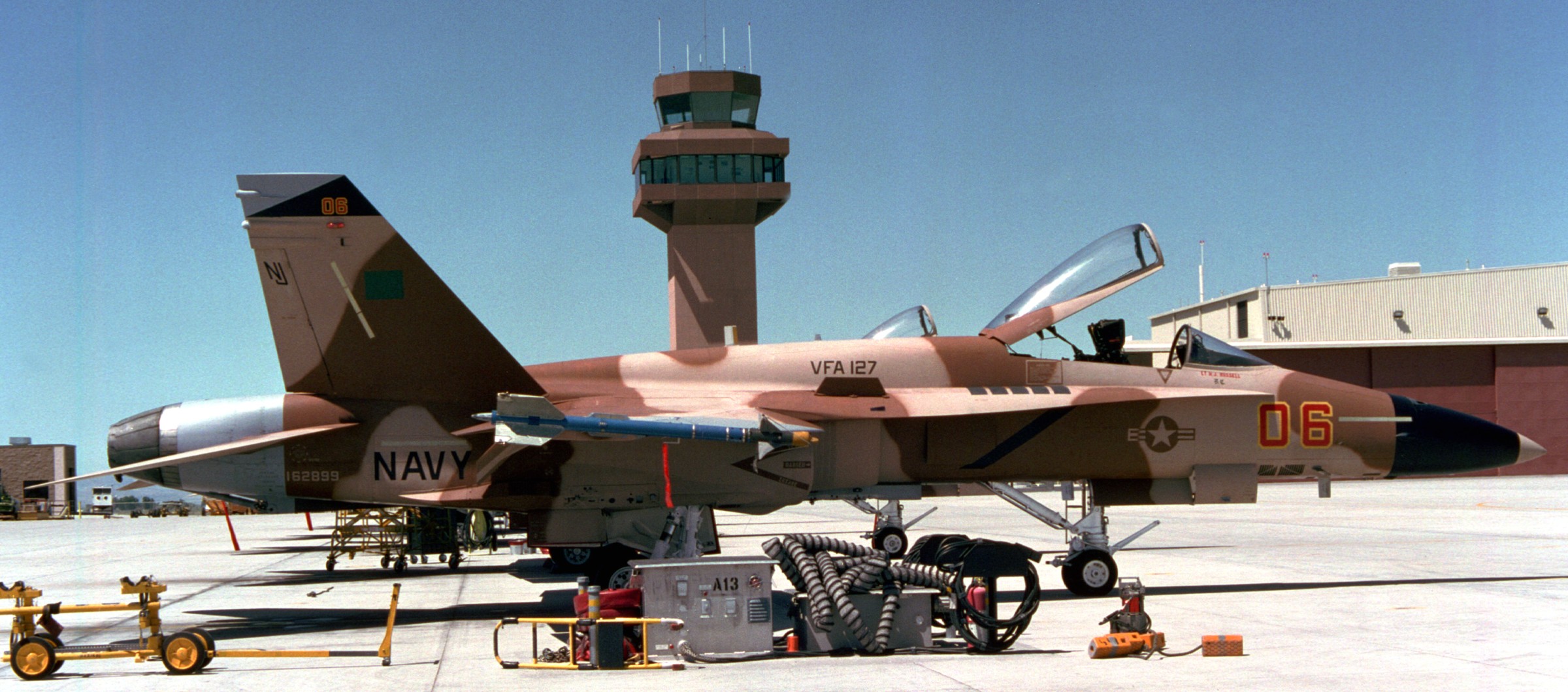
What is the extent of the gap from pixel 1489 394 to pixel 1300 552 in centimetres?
3530

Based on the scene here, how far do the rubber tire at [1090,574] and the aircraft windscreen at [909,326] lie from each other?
3.26m

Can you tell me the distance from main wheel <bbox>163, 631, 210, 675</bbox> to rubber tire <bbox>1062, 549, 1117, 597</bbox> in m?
8.61

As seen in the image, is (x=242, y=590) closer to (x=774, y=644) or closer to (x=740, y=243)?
(x=774, y=644)

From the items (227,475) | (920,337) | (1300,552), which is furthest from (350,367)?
(1300,552)

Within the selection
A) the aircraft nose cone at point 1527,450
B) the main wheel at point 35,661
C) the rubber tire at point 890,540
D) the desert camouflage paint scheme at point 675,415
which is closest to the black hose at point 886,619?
the desert camouflage paint scheme at point 675,415

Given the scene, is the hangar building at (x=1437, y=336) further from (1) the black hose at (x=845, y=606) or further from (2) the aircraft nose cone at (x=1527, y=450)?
(1) the black hose at (x=845, y=606)

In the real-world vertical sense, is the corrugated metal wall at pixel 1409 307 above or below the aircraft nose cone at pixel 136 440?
above

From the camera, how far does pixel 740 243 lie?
53688 millimetres

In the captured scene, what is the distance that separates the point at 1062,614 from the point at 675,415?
14.1 ft

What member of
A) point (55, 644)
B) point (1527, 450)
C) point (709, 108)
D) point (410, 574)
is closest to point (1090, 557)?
point (1527, 450)

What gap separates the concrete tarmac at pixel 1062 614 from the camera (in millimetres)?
8461

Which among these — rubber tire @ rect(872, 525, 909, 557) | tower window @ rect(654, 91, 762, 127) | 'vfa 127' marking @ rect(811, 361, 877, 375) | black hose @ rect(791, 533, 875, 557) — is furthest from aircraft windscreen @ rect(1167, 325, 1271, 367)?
tower window @ rect(654, 91, 762, 127)

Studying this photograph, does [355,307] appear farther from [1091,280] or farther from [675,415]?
[1091,280]

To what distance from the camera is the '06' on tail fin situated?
12.4 metres
